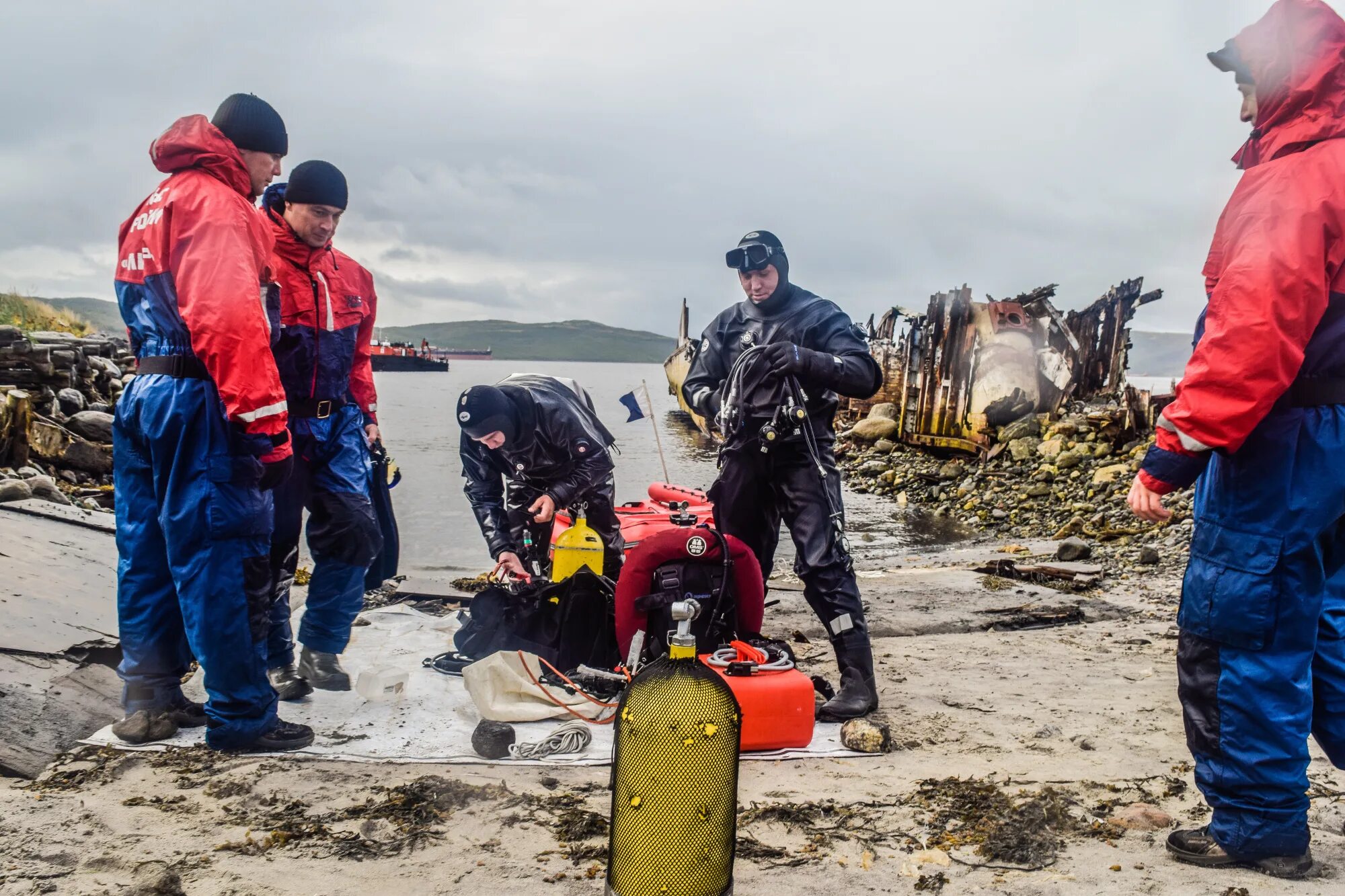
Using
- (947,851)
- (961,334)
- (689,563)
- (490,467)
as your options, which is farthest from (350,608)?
(961,334)

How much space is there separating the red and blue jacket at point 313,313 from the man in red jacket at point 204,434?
0.46 m

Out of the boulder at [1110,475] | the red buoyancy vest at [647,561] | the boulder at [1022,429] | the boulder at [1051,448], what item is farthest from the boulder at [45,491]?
the boulder at [1022,429]

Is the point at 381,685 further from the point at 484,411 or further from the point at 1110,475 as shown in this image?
the point at 1110,475

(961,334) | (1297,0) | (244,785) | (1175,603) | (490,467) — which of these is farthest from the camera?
(961,334)

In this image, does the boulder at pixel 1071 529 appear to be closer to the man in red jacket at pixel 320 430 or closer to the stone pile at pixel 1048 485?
the stone pile at pixel 1048 485

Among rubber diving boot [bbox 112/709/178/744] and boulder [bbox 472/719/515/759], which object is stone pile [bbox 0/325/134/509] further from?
boulder [bbox 472/719/515/759]

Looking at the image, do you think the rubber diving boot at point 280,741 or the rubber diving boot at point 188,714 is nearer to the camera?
the rubber diving boot at point 280,741

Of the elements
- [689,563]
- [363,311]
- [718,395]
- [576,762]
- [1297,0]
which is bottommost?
[576,762]

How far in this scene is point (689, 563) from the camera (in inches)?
154

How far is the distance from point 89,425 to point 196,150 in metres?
8.62

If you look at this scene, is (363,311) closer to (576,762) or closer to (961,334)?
(576,762)

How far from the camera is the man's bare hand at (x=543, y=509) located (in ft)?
16.2

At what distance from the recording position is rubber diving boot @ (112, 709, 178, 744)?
3.35 metres

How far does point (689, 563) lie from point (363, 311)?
192 cm
